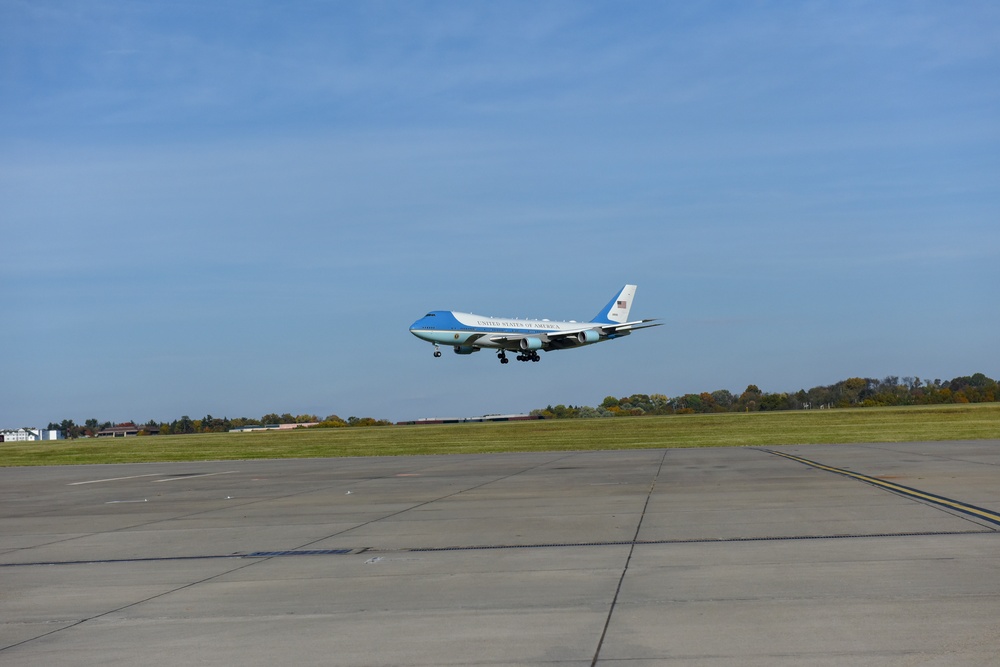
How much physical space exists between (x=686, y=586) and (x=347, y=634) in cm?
335

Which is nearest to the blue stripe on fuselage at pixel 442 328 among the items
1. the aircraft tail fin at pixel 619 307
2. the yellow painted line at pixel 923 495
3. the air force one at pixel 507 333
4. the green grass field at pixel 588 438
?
the air force one at pixel 507 333

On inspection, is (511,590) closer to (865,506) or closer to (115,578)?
(115,578)

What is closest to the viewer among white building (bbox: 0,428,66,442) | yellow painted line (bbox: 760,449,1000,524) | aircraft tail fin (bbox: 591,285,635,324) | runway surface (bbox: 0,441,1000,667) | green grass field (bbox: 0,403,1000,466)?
runway surface (bbox: 0,441,1000,667)

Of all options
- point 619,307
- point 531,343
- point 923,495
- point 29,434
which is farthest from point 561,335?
point 29,434

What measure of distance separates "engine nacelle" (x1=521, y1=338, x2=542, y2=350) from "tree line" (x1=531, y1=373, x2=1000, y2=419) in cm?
2392

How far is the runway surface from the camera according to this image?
23.5ft

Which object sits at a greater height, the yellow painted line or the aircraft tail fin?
the aircraft tail fin

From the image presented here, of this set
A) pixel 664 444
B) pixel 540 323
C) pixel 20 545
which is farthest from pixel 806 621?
pixel 540 323

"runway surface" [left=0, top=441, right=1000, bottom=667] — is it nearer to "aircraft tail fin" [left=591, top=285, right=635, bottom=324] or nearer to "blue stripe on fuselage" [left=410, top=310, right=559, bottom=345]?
"blue stripe on fuselage" [left=410, top=310, right=559, bottom=345]

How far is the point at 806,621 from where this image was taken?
7.53 meters

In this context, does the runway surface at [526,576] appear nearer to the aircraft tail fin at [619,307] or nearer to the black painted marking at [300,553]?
the black painted marking at [300,553]

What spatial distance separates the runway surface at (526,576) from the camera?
7164 mm

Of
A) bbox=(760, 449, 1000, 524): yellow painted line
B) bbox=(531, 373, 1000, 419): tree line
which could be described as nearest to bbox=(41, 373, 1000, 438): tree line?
bbox=(531, 373, 1000, 419): tree line

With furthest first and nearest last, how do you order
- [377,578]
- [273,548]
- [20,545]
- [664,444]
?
[664,444]
[20,545]
[273,548]
[377,578]
